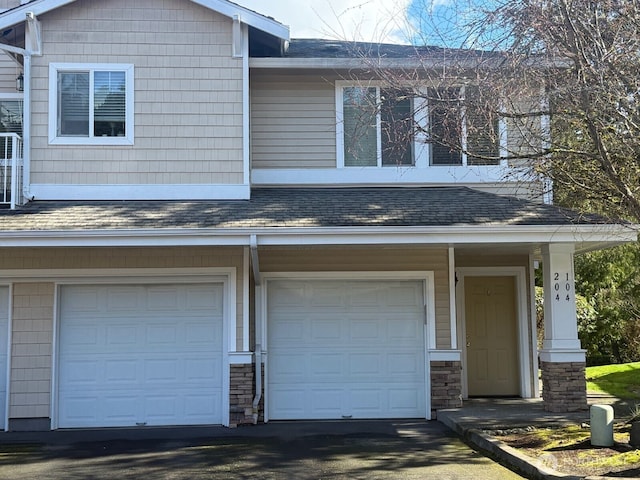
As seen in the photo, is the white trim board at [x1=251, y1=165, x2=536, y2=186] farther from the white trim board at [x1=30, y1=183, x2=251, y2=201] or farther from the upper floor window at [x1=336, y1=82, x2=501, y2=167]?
the white trim board at [x1=30, y1=183, x2=251, y2=201]

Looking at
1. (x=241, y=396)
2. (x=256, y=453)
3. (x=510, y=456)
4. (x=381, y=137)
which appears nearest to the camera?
(x=510, y=456)

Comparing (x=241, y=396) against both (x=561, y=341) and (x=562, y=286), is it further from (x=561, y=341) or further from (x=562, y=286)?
(x=562, y=286)

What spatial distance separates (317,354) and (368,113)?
13.2ft

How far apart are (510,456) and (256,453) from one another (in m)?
3.00

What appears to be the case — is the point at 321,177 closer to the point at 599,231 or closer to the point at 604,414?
the point at 599,231

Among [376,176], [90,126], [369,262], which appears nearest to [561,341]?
[369,262]

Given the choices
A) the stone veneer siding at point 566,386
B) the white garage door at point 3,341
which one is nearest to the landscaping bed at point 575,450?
the stone veneer siding at point 566,386

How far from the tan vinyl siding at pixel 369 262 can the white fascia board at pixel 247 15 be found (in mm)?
3659

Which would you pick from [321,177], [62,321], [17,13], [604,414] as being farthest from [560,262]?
[17,13]

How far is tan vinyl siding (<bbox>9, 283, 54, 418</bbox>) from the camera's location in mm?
10867

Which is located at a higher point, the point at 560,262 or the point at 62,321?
the point at 560,262

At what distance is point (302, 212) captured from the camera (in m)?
10.7

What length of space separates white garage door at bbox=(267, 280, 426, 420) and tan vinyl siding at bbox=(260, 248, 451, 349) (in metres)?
0.27

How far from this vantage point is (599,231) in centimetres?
1000
